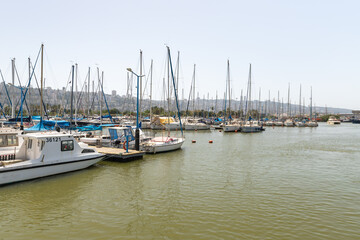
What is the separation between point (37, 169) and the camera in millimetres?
17188

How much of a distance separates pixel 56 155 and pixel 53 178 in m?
1.68

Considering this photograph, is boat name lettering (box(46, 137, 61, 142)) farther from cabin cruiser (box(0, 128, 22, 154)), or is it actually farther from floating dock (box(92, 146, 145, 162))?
floating dock (box(92, 146, 145, 162))

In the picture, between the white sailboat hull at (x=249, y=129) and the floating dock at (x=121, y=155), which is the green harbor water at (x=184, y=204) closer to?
the floating dock at (x=121, y=155)

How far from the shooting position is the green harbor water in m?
10.8

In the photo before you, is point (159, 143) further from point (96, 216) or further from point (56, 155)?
point (96, 216)

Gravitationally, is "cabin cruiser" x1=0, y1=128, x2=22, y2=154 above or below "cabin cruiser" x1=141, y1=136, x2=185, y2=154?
above

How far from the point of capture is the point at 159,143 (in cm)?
3023

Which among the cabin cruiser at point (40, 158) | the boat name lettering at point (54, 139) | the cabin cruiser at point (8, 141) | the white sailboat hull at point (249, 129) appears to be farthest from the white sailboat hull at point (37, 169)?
the white sailboat hull at point (249, 129)

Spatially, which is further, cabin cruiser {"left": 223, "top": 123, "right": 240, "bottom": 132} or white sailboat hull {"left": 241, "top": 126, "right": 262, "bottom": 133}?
white sailboat hull {"left": 241, "top": 126, "right": 262, "bottom": 133}

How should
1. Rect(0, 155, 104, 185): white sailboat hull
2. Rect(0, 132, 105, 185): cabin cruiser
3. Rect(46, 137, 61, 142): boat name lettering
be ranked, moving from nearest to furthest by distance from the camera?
Rect(0, 155, 104, 185): white sailboat hull, Rect(0, 132, 105, 185): cabin cruiser, Rect(46, 137, 61, 142): boat name lettering

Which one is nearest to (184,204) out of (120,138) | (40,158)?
(40,158)

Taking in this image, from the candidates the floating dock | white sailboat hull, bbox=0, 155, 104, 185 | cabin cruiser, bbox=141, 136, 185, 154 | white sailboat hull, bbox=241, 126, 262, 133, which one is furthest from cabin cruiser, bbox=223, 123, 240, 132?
white sailboat hull, bbox=0, 155, 104, 185

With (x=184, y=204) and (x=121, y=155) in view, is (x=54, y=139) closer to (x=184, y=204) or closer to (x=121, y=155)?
(x=121, y=155)

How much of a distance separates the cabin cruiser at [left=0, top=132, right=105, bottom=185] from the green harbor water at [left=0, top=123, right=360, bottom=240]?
0.59 metres
